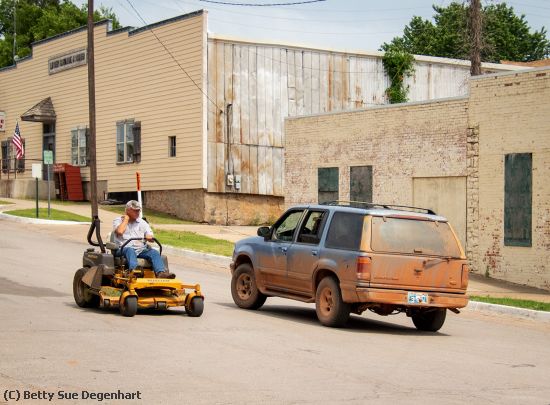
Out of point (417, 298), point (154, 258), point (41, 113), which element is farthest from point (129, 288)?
point (41, 113)

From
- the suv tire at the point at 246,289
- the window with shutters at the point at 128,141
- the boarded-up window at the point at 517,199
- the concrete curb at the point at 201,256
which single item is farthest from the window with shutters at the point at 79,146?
the suv tire at the point at 246,289

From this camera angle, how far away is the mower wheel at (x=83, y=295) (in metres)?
15.1

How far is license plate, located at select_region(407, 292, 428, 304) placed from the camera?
14.3 m

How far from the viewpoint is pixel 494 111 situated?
26344 mm

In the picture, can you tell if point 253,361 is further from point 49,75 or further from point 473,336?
point 49,75

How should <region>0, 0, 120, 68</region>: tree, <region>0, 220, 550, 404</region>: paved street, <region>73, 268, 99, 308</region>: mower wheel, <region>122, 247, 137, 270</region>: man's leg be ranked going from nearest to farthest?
<region>0, 220, 550, 404</region>: paved street, <region>122, 247, 137, 270</region>: man's leg, <region>73, 268, 99, 308</region>: mower wheel, <region>0, 0, 120, 68</region>: tree

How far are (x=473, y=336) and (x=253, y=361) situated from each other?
5.52 m

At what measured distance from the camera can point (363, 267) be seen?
557 inches

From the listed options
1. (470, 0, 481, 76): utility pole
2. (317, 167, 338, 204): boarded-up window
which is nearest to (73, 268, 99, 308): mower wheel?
(317, 167, 338, 204): boarded-up window

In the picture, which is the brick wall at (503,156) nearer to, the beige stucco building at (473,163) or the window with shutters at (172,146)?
the beige stucco building at (473,163)

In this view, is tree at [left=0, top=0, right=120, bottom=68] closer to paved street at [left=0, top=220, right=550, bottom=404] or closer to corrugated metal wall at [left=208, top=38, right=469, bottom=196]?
corrugated metal wall at [left=208, top=38, right=469, bottom=196]

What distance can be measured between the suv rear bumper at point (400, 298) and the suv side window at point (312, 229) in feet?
4.84

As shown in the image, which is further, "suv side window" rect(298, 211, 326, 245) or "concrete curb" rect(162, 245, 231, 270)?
"concrete curb" rect(162, 245, 231, 270)

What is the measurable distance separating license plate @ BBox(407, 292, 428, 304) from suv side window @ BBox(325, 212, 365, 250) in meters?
1.01
